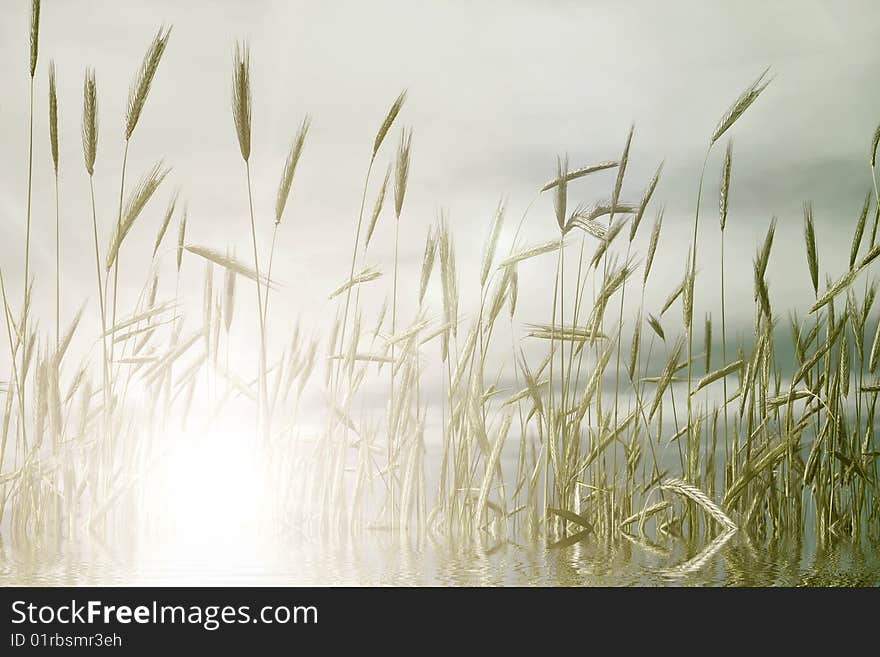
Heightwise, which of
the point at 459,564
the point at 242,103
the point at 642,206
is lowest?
the point at 459,564

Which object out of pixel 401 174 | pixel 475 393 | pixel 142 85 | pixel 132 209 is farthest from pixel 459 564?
pixel 142 85

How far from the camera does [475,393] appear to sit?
1.51 meters

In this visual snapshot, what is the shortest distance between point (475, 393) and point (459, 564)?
0.49 meters

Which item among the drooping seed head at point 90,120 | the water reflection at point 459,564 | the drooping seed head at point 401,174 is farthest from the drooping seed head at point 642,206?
the drooping seed head at point 90,120

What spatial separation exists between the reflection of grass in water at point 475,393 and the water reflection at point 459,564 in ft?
0.40

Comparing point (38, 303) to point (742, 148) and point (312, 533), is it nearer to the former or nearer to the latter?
point (312, 533)

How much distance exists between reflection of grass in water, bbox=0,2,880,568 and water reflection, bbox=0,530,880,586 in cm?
12

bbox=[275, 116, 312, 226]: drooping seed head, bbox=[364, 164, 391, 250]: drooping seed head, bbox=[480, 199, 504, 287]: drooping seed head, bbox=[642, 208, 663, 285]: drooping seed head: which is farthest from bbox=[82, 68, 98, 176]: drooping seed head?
bbox=[642, 208, 663, 285]: drooping seed head

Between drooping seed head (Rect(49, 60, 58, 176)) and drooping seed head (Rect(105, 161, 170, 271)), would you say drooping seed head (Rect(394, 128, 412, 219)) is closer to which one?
drooping seed head (Rect(105, 161, 170, 271))

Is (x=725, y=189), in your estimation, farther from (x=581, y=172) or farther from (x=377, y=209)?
(x=377, y=209)

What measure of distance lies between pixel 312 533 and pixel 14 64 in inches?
50.0

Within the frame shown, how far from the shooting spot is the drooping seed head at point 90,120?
1422mm

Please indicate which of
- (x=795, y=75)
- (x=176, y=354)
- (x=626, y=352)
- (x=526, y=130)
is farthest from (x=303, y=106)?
(x=795, y=75)

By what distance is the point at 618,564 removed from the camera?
109 centimetres
